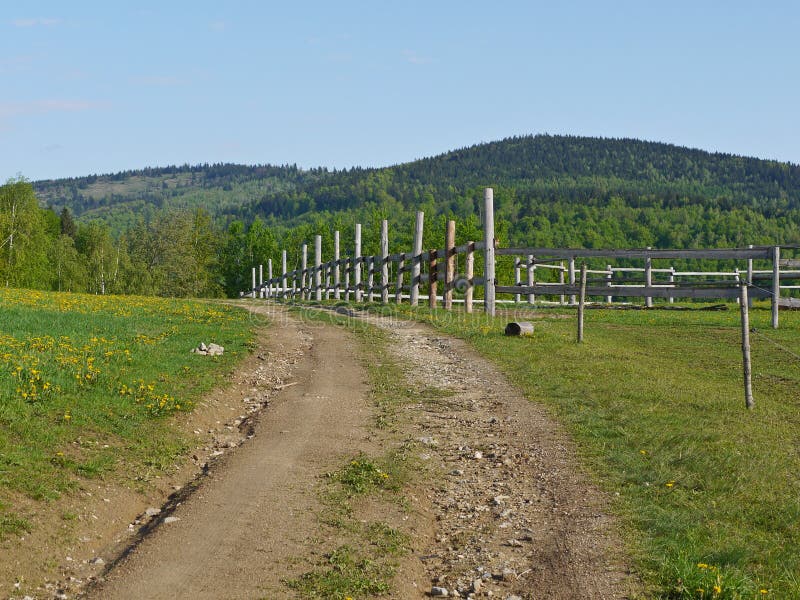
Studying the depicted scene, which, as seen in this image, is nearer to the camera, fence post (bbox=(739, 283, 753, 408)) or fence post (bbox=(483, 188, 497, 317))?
fence post (bbox=(739, 283, 753, 408))

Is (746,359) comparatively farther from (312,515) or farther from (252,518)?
(252,518)

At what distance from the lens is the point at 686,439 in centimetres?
889

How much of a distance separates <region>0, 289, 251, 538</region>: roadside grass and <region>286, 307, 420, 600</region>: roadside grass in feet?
7.14

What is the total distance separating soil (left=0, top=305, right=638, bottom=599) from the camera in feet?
18.5

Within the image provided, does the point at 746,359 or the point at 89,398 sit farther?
the point at 746,359

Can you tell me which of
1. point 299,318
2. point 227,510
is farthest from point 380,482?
point 299,318

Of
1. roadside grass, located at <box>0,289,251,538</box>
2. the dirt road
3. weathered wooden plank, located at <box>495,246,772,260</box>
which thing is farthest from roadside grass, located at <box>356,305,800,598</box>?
roadside grass, located at <box>0,289,251,538</box>

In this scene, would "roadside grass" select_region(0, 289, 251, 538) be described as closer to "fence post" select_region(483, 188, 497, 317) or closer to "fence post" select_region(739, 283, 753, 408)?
"fence post" select_region(739, 283, 753, 408)

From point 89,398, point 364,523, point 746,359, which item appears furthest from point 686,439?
point 89,398

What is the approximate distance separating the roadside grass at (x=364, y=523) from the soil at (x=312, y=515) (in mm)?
131

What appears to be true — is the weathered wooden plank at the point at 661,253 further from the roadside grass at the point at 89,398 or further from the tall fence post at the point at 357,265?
the tall fence post at the point at 357,265

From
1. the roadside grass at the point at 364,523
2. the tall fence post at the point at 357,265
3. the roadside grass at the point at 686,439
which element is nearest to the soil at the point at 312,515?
the roadside grass at the point at 364,523

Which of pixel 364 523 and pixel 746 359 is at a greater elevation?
pixel 746 359

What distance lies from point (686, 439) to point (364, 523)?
4.18 meters
